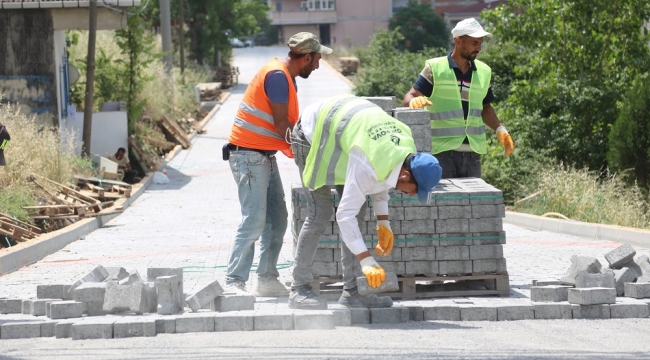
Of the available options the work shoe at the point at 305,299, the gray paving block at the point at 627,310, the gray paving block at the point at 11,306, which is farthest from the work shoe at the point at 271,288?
the gray paving block at the point at 627,310

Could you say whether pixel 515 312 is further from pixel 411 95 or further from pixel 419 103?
pixel 411 95

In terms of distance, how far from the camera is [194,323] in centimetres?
742

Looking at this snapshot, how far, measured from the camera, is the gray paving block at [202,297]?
25.0 ft

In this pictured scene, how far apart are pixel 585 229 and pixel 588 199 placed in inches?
52.7

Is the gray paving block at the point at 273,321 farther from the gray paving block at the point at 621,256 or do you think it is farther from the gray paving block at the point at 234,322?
the gray paving block at the point at 621,256

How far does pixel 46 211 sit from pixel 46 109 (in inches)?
221

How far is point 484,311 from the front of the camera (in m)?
7.81

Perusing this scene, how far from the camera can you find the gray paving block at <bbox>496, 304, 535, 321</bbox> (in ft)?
25.6

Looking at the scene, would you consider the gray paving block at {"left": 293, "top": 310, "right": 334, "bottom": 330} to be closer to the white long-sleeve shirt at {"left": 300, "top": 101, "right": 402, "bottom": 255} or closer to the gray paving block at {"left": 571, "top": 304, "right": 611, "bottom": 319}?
the white long-sleeve shirt at {"left": 300, "top": 101, "right": 402, "bottom": 255}

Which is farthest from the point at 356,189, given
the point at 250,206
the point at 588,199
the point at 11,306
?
the point at 588,199

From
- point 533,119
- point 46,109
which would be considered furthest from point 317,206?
point 46,109

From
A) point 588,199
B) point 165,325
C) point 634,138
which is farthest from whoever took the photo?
point 634,138

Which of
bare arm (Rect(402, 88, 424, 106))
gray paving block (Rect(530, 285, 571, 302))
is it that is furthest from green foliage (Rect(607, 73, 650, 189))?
gray paving block (Rect(530, 285, 571, 302))

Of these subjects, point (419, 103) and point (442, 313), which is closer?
point (442, 313)
